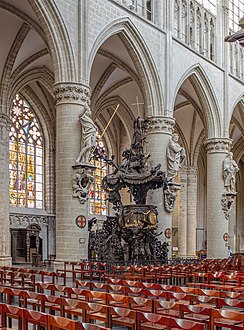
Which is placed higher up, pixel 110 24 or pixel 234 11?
Answer: pixel 234 11

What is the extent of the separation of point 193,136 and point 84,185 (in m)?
18.4

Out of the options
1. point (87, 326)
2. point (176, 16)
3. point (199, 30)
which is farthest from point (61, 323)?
point (199, 30)

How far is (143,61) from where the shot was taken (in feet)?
75.5

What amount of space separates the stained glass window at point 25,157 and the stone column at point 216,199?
9646mm

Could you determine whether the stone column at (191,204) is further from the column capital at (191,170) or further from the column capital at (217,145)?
the column capital at (217,145)

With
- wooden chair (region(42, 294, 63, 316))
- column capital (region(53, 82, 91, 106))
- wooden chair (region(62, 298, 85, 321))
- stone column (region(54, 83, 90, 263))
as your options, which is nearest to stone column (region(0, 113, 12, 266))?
stone column (region(54, 83, 90, 263))

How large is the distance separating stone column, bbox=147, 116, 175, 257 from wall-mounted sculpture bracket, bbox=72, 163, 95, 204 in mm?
5530

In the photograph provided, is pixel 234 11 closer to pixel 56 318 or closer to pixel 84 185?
pixel 84 185

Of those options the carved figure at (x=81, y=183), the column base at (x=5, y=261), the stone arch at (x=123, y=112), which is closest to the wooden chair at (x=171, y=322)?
the carved figure at (x=81, y=183)

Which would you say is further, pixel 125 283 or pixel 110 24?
pixel 110 24

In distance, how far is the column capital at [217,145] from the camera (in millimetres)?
28469

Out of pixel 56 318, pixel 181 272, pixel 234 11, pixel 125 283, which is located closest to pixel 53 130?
pixel 234 11

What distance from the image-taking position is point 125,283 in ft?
34.2

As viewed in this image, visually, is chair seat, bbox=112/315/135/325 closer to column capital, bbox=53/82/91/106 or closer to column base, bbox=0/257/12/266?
column capital, bbox=53/82/91/106
